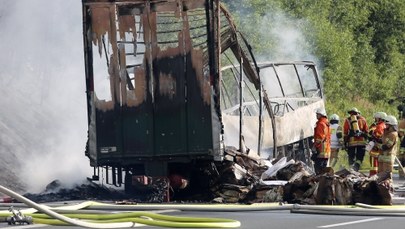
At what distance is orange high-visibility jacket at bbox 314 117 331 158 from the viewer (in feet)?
71.3

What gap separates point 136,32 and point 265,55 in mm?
14135

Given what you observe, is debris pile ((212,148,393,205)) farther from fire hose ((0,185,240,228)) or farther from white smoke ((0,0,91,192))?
fire hose ((0,185,240,228))

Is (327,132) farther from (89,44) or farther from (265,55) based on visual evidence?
(265,55)

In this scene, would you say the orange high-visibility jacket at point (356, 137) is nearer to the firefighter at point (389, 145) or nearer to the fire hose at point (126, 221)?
the firefighter at point (389, 145)

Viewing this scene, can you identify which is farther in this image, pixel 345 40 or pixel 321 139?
pixel 345 40

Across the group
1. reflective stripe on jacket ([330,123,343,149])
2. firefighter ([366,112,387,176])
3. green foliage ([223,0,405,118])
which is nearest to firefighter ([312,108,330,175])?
firefighter ([366,112,387,176])

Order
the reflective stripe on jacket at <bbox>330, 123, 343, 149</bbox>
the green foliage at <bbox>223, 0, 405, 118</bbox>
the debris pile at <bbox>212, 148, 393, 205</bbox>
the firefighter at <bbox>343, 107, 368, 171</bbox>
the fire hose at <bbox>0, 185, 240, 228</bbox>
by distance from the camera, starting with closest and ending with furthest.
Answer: the fire hose at <bbox>0, 185, 240, 228</bbox>
the debris pile at <bbox>212, 148, 393, 205</bbox>
the firefighter at <bbox>343, 107, 368, 171</bbox>
the reflective stripe on jacket at <bbox>330, 123, 343, 149</bbox>
the green foliage at <bbox>223, 0, 405, 118</bbox>

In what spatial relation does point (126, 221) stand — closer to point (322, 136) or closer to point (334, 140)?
point (322, 136)

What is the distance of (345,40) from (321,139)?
679 inches

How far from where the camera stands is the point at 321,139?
21.7m

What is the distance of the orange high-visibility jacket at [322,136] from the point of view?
21719 millimetres

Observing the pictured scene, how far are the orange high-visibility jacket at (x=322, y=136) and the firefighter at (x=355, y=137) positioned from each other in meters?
1.99

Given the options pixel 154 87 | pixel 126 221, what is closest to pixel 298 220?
pixel 126 221

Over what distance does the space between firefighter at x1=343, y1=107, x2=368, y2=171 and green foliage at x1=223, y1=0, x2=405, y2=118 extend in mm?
6704
